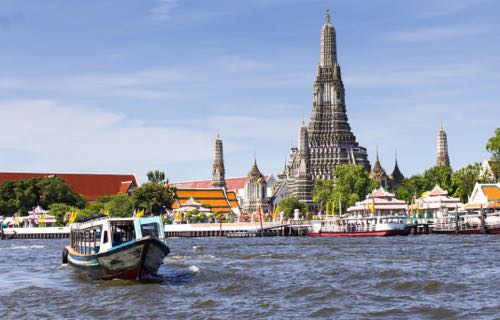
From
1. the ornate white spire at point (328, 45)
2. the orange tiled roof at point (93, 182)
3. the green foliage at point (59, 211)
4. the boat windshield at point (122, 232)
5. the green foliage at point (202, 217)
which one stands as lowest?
the boat windshield at point (122, 232)

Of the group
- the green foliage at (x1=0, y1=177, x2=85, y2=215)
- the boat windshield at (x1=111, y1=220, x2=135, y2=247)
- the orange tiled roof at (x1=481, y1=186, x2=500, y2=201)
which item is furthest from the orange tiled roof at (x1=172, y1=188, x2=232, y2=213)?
the boat windshield at (x1=111, y1=220, x2=135, y2=247)

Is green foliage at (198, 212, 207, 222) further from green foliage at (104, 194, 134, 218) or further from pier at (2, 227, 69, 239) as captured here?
pier at (2, 227, 69, 239)

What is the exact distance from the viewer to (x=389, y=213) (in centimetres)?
11875

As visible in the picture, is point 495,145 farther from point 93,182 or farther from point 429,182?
point 93,182

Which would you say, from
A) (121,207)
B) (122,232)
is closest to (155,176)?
(121,207)

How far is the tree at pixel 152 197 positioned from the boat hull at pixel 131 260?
86803 mm

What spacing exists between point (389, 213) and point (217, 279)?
78610 millimetres

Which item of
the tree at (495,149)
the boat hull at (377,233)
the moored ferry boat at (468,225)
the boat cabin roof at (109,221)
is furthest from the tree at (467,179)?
the boat cabin roof at (109,221)

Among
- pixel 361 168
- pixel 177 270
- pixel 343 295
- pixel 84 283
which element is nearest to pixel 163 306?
pixel 343 295

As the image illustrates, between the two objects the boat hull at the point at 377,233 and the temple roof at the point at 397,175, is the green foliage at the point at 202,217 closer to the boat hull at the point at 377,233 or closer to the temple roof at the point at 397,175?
the boat hull at the point at 377,233

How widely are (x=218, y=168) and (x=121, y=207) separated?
6312 centimetres

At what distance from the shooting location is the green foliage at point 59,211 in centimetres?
13238

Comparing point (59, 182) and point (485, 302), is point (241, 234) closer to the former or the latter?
point (59, 182)

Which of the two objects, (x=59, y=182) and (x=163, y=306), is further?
(x=59, y=182)
